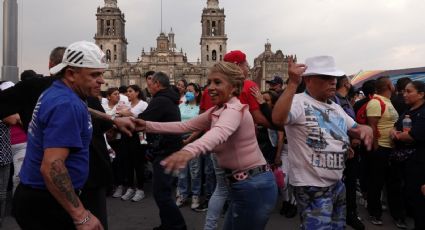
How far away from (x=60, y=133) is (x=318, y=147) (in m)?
1.88

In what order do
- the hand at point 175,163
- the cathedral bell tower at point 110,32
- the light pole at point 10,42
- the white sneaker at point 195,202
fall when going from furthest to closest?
the cathedral bell tower at point 110,32 < the light pole at point 10,42 < the white sneaker at point 195,202 < the hand at point 175,163

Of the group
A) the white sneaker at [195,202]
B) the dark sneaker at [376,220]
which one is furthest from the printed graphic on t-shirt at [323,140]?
the white sneaker at [195,202]

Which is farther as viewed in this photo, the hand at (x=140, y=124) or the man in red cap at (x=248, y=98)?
the man in red cap at (x=248, y=98)

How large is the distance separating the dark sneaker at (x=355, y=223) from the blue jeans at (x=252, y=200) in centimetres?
317

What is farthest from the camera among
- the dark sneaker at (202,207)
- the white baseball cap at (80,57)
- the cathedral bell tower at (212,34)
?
the cathedral bell tower at (212,34)

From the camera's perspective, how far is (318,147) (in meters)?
3.15

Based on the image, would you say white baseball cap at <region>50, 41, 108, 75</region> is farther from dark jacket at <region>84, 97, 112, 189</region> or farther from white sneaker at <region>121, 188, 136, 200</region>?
white sneaker at <region>121, 188, 136, 200</region>

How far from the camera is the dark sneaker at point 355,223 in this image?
18.4 feet

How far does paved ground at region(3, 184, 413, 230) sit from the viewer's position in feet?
19.0

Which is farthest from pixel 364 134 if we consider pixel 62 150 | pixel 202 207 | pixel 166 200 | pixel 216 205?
pixel 202 207

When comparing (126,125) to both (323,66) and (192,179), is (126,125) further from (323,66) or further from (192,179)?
(192,179)

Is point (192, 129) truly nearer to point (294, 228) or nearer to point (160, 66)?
point (294, 228)

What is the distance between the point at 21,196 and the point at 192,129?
1353 millimetres

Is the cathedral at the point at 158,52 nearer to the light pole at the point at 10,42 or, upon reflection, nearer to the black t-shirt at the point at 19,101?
the light pole at the point at 10,42
